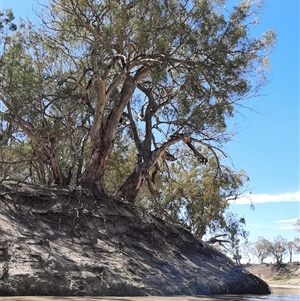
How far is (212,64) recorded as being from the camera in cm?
1020

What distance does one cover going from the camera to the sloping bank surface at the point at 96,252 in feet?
22.2

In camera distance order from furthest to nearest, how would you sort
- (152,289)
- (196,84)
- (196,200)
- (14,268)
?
(196,200) → (196,84) → (152,289) → (14,268)

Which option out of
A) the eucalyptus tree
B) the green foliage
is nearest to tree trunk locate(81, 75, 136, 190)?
the eucalyptus tree

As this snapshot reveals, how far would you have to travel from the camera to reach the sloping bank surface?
22.2ft

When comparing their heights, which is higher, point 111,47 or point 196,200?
point 111,47

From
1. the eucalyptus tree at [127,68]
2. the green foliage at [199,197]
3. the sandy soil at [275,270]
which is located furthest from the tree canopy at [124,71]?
the sandy soil at [275,270]

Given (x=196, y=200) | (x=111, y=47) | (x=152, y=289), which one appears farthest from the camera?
(x=196, y=200)

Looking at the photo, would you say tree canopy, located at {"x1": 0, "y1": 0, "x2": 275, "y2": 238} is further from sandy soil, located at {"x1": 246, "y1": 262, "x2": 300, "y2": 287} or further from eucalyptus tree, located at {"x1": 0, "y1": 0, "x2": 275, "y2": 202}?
sandy soil, located at {"x1": 246, "y1": 262, "x2": 300, "y2": 287}

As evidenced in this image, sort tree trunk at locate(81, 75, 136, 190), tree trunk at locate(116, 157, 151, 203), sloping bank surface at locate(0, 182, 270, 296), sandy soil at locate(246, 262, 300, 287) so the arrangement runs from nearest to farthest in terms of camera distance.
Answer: sloping bank surface at locate(0, 182, 270, 296), tree trunk at locate(81, 75, 136, 190), tree trunk at locate(116, 157, 151, 203), sandy soil at locate(246, 262, 300, 287)

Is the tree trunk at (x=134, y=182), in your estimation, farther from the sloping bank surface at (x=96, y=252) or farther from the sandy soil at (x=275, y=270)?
the sandy soil at (x=275, y=270)

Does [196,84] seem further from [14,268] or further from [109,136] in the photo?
[14,268]

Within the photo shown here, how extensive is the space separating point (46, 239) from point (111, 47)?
4.55 metres

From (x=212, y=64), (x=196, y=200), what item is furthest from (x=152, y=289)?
(x=196, y=200)

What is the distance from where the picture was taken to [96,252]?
26.3 feet
